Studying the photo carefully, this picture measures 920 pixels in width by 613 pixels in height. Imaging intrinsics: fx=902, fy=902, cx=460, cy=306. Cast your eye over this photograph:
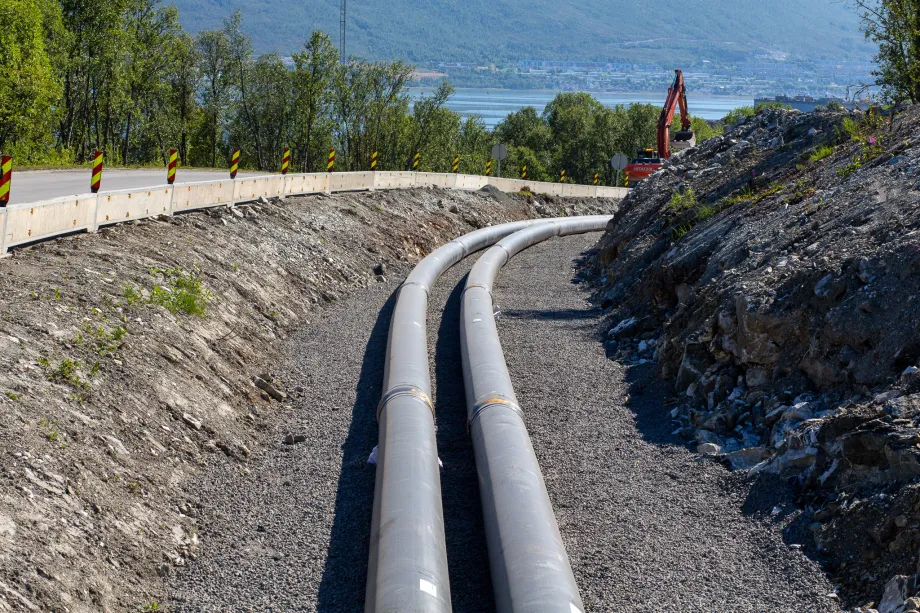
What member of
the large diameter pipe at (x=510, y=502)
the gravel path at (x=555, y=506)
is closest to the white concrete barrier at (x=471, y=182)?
the gravel path at (x=555, y=506)

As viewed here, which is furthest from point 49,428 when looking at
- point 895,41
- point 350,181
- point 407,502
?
point 895,41

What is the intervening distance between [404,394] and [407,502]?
9.02 feet

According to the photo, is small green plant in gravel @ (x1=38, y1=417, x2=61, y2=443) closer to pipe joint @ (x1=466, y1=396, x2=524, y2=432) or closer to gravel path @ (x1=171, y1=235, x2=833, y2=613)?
gravel path @ (x1=171, y1=235, x2=833, y2=613)

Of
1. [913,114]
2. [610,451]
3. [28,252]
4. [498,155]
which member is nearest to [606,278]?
[913,114]

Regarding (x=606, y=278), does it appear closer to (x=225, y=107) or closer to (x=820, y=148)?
(x=820, y=148)

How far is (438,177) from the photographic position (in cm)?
3706

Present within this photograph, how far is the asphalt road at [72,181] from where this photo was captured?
792 inches

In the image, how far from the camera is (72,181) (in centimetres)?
2370

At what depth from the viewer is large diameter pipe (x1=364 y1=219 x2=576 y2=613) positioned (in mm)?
6715

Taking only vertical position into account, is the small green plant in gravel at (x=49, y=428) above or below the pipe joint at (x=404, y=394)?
above

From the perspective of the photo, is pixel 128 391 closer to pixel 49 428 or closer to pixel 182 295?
pixel 49 428

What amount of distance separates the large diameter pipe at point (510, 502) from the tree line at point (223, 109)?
104ft

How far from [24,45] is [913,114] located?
37.7 metres

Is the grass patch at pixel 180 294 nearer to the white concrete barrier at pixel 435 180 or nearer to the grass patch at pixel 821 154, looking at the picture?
the grass patch at pixel 821 154
